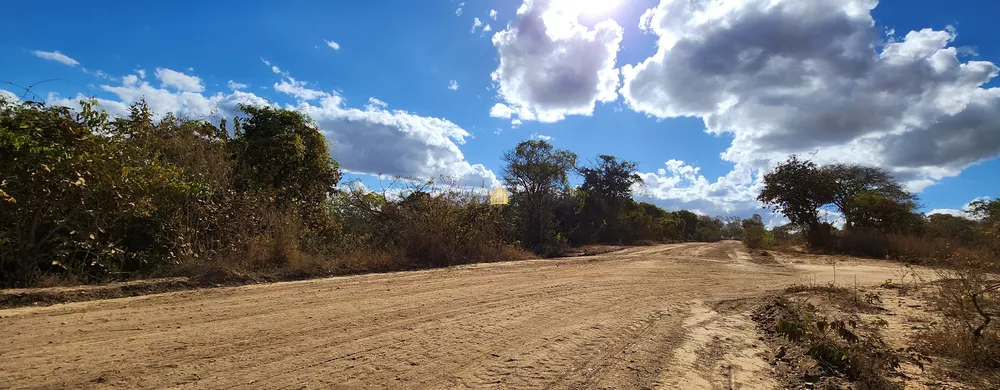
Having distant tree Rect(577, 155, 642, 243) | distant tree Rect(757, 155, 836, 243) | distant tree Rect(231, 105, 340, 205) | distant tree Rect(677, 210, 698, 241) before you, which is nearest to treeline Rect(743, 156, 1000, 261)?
distant tree Rect(757, 155, 836, 243)

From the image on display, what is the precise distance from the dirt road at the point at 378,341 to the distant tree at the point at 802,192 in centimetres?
2103

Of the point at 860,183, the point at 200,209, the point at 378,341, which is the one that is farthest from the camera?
the point at 860,183

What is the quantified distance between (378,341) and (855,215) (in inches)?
1010

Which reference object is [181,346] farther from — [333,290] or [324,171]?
[324,171]

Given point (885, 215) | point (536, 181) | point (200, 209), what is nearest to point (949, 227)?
point (885, 215)

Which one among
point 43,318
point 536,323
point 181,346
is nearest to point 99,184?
point 43,318

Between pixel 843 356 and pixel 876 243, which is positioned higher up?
pixel 876 243

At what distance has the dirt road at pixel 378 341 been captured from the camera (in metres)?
3.34

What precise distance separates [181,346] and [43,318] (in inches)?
77.1

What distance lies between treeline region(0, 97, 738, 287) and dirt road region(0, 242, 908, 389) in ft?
5.30

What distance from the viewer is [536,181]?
24312 mm

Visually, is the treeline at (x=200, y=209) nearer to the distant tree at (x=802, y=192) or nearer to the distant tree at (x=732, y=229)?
the distant tree at (x=802, y=192)

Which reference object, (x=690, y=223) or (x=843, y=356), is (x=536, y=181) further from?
(x=690, y=223)

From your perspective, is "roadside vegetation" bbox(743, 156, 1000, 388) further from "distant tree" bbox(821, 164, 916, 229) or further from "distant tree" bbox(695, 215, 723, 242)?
"distant tree" bbox(695, 215, 723, 242)
